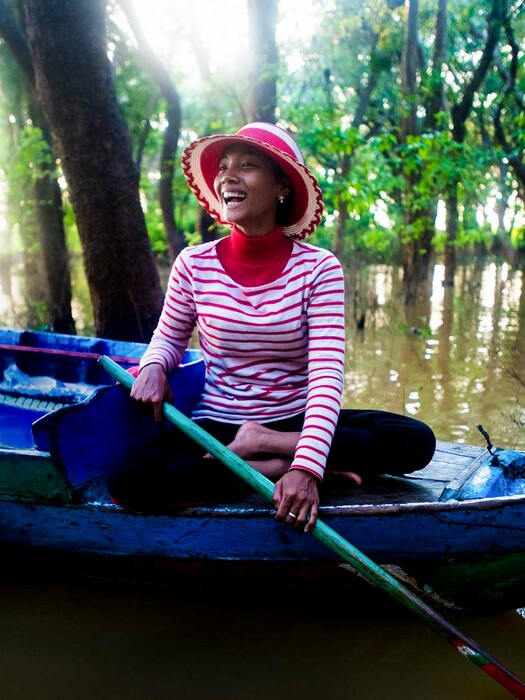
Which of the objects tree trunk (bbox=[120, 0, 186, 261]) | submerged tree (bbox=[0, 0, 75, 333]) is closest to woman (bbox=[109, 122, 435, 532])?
submerged tree (bbox=[0, 0, 75, 333])

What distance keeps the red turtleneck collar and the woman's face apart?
8 cm

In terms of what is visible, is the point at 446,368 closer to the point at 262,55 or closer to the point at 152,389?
the point at 262,55

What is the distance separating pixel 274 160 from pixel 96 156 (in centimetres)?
251

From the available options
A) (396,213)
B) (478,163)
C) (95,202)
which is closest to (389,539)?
(95,202)

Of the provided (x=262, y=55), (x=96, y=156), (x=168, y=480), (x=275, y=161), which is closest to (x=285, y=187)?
(x=275, y=161)

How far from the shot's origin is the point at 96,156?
4.64 meters

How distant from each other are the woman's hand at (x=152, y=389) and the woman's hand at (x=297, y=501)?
0.56 metres

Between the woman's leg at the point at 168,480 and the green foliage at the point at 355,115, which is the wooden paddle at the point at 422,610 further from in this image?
the green foliage at the point at 355,115

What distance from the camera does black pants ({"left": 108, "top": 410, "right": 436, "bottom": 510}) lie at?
240cm

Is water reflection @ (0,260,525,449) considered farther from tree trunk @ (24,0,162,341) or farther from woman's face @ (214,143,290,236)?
woman's face @ (214,143,290,236)

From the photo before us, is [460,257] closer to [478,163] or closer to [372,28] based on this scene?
[372,28]

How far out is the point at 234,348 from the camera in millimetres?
2574

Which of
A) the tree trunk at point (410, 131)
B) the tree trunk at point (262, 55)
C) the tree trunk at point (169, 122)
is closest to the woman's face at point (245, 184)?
the tree trunk at point (262, 55)

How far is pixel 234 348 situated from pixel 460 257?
27.4 meters
